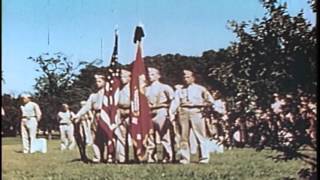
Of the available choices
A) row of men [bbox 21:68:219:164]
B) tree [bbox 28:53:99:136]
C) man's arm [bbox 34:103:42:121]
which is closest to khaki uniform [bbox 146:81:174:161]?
row of men [bbox 21:68:219:164]

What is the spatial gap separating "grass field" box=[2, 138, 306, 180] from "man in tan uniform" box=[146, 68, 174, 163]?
2.5 inches

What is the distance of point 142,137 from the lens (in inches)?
107

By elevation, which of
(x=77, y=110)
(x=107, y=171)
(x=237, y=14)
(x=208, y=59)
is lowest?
(x=107, y=171)

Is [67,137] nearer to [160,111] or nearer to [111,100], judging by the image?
[111,100]

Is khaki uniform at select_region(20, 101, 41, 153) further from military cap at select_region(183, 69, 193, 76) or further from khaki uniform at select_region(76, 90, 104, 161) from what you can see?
military cap at select_region(183, 69, 193, 76)

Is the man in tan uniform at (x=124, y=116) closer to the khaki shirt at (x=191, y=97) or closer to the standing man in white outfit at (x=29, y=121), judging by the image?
the khaki shirt at (x=191, y=97)

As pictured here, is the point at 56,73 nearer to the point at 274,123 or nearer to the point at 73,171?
the point at 73,171

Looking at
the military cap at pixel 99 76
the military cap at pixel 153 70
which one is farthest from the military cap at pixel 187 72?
the military cap at pixel 99 76

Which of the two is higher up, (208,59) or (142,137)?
(208,59)

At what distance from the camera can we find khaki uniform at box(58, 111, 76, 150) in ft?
8.88

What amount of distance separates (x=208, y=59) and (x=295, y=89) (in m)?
0.35

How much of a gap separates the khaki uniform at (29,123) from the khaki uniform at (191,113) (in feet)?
1.77

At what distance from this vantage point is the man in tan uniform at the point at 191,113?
8.82ft

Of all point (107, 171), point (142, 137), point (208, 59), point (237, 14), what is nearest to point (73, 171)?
point (107, 171)
